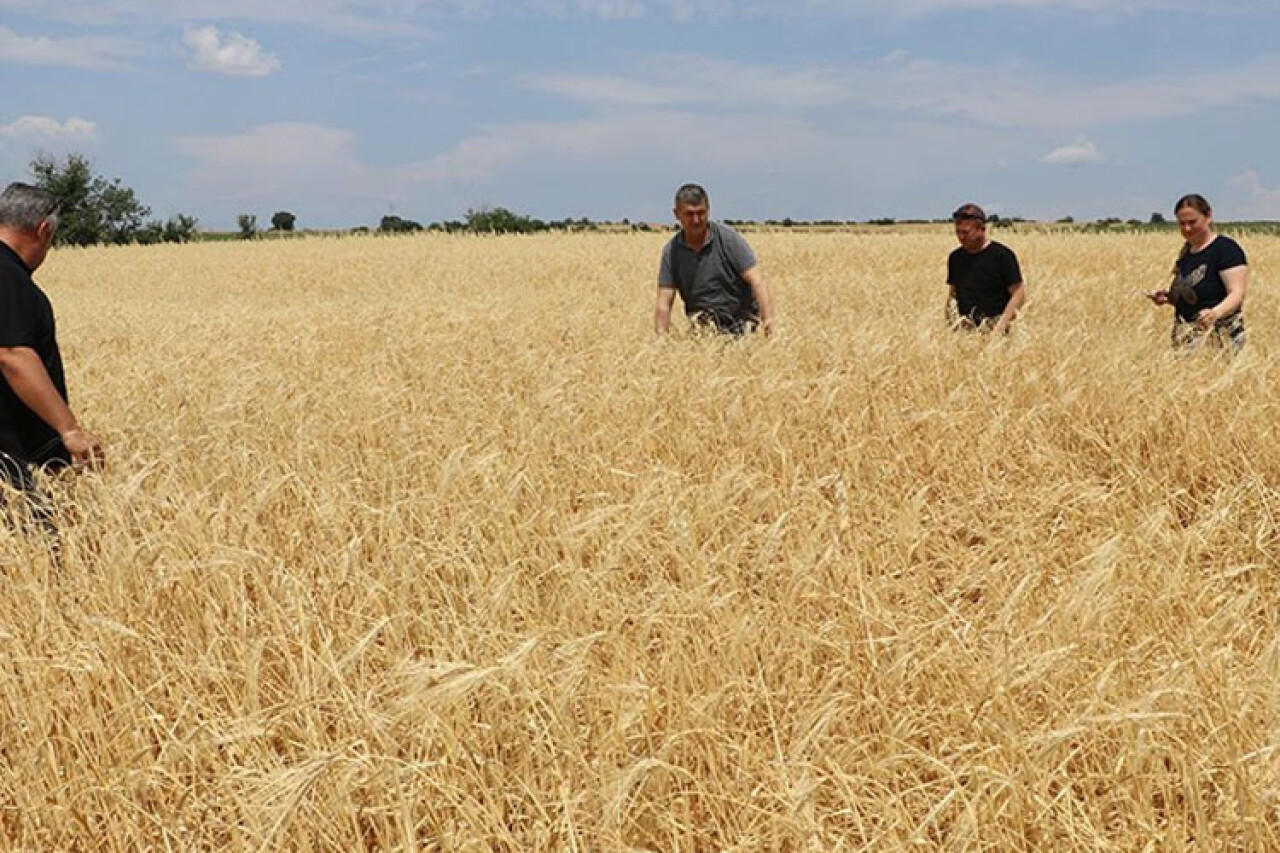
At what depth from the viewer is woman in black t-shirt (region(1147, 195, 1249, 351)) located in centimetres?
618

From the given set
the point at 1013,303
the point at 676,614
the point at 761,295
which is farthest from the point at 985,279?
the point at 676,614

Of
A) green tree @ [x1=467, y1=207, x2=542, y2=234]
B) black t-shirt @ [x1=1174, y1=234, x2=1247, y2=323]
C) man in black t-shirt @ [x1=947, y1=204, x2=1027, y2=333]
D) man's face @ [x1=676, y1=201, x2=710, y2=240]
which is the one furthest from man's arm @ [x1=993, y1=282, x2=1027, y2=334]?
green tree @ [x1=467, y1=207, x2=542, y2=234]

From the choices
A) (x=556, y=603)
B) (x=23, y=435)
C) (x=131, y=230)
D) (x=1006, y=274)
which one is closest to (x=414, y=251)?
(x=1006, y=274)

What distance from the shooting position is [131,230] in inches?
2448

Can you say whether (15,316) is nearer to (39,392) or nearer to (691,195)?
(39,392)

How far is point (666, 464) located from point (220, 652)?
6.47 feet

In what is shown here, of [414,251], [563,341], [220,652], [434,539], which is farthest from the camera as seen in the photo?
[414,251]

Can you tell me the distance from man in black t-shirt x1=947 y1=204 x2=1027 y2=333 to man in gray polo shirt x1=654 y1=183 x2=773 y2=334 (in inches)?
54.3

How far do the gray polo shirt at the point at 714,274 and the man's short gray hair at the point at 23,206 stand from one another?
3715mm

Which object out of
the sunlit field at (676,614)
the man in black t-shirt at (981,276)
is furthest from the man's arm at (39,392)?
the man in black t-shirt at (981,276)

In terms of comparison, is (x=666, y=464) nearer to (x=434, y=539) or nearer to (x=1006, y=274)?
(x=434, y=539)

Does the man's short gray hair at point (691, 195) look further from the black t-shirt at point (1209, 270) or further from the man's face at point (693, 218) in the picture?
the black t-shirt at point (1209, 270)

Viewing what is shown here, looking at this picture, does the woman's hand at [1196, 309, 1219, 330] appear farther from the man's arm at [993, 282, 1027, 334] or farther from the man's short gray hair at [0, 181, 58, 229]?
the man's short gray hair at [0, 181, 58, 229]

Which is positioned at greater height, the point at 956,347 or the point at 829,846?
the point at 956,347
